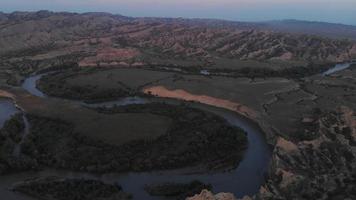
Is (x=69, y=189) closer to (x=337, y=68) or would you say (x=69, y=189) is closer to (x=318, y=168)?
(x=318, y=168)

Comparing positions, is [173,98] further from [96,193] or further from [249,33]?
[249,33]

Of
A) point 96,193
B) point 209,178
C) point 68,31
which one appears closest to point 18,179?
point 96,193

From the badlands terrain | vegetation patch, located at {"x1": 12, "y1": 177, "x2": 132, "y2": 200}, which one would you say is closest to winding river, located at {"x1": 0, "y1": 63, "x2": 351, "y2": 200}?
the badlands terrain

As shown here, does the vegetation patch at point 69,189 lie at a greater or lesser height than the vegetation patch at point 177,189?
lesser

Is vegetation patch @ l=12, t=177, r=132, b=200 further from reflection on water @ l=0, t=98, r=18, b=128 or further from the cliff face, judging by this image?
reflection on water @ l=0, t=98, r=18, b=128

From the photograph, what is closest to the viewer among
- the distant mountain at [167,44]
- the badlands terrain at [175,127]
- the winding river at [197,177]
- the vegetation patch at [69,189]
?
the vegetation patch at [69,189]

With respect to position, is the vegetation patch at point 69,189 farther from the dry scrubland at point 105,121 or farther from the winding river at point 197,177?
the dry scrubland at point 105,121

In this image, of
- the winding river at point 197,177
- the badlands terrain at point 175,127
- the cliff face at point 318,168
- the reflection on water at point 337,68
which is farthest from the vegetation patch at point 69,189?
the reflection on water at point 337,68

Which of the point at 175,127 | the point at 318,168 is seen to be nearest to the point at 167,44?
the point at 175,127
